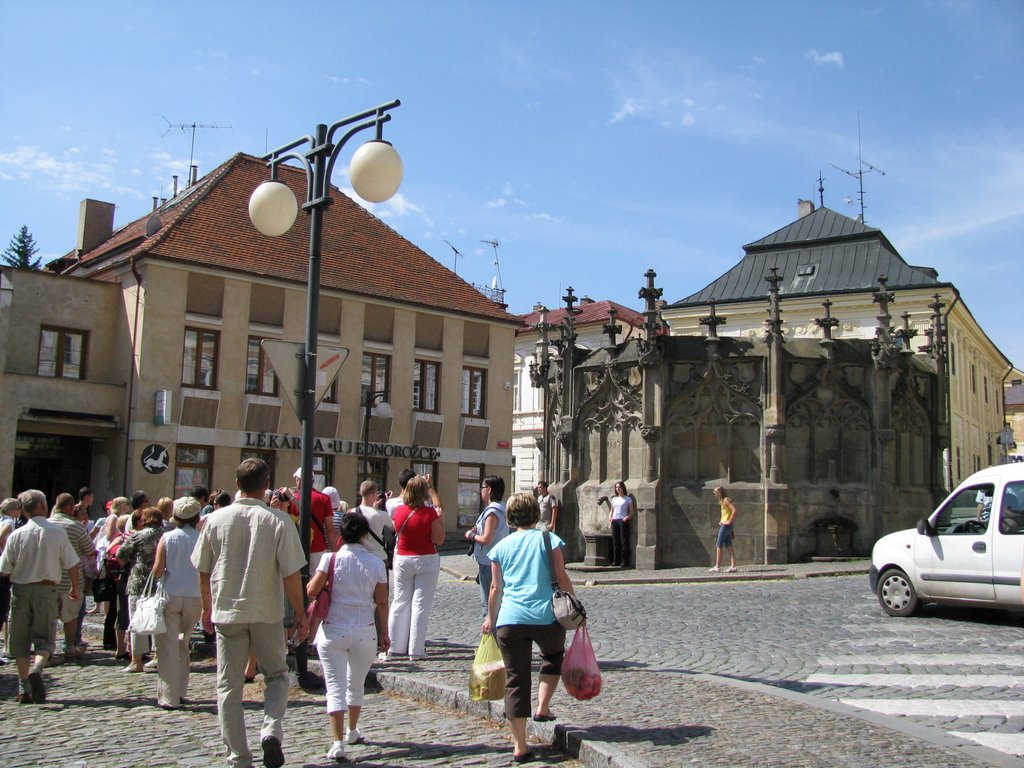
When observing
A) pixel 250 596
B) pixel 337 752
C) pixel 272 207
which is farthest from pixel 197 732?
pixel 272 207

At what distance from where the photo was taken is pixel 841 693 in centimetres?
851

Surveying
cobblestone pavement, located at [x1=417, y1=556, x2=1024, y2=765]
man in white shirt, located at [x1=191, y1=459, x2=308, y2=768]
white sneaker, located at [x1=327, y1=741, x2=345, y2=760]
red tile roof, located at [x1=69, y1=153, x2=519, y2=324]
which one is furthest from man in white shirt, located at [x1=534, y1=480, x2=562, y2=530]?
red tile roof, located at [x1=69, y1=153, x2=519, y2=324]

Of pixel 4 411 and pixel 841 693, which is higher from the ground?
pixel 4 411

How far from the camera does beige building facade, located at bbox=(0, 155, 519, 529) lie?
31.4 m

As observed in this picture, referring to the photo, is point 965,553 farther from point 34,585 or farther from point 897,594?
point 34,585

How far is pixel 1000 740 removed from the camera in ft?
22.3

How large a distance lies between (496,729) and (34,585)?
4500mm

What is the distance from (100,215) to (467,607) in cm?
3144

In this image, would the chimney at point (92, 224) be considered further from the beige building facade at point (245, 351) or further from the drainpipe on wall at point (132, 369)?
the drainpipe on wall at point (132, 369)

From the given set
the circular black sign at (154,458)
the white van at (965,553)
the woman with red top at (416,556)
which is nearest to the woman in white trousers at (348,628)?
the woman with red top at (416,556)

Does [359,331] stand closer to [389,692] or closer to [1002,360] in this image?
[389,692]

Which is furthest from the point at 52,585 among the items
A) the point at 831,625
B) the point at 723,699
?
the point at 831,625

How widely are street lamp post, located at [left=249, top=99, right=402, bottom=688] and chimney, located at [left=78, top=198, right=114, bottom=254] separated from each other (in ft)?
109

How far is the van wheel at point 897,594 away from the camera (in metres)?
13.5
